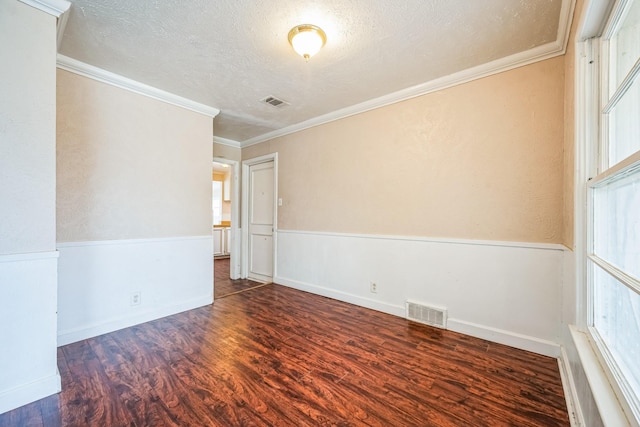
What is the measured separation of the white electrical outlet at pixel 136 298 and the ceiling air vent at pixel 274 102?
2.52 metres

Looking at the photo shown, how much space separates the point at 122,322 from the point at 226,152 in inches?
117

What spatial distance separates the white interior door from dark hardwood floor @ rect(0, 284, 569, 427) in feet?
6.01

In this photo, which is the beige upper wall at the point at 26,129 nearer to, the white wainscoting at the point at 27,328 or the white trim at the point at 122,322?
the white wainscoting at the point at 27,328

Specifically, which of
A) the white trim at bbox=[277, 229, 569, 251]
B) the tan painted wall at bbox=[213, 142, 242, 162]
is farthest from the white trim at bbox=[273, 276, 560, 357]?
the tan painted wall at bbox=[213, 142, 242, 162]

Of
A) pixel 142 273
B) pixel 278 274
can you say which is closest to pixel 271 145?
pixel 278 274

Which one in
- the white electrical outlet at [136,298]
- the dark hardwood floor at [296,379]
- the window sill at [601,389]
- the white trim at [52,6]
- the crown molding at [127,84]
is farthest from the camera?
the white electrical outlet at [136,298]

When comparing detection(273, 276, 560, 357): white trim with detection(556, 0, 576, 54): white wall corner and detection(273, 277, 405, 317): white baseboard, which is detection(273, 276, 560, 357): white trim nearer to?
detection(273, 277, 405, 317): white baseboard

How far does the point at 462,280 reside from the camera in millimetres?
→ 2504

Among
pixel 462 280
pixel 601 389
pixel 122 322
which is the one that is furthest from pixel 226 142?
pixel 601 389

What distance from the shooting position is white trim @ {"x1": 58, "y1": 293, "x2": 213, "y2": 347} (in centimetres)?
230

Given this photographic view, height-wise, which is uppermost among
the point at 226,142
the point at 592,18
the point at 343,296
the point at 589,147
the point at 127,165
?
the point at 226,142

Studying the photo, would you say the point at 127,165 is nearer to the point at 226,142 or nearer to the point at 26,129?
the point at 26,129

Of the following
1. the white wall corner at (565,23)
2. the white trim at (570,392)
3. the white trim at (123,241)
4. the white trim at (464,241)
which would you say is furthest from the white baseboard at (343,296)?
the white wall corner at (565,23)

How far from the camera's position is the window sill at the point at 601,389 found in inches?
33.4
